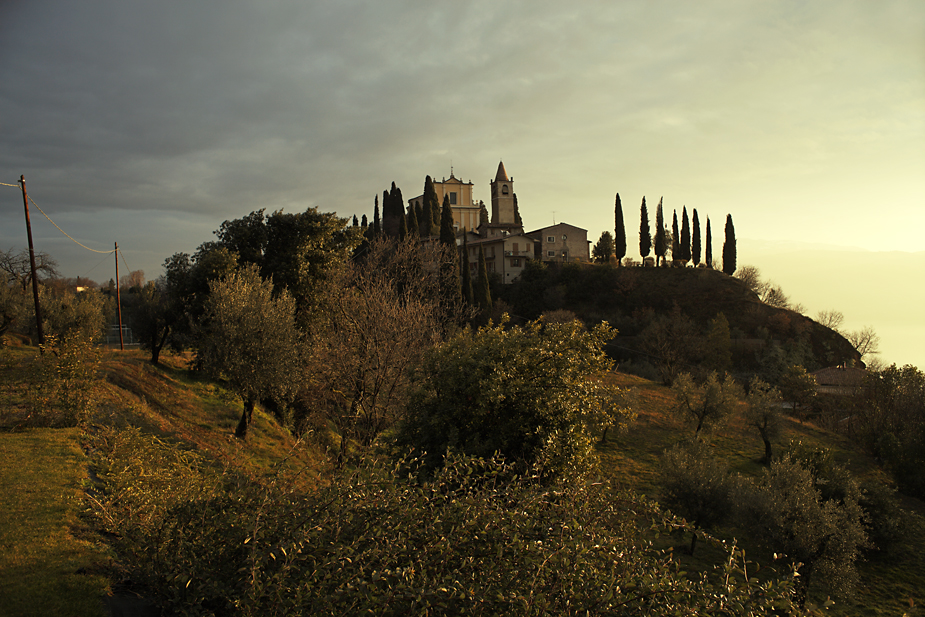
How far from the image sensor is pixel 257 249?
83.0 ft

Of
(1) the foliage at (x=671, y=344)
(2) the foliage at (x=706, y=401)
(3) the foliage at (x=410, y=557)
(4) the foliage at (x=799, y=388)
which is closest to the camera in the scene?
(3) the foliage at (x=410, y=557)

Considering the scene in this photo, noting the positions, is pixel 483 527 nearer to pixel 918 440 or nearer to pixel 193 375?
pixel 193 375

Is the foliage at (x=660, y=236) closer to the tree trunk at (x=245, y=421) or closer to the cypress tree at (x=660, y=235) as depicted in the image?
the cypress tree at (x=660, y=235)

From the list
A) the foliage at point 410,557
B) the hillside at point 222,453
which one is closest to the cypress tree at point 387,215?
the hillside at point 222,453

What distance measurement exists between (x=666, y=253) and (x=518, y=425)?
64.6 m

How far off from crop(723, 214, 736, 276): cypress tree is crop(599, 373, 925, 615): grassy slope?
3251cm

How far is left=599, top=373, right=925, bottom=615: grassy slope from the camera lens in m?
16.0

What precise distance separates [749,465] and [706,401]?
3.95 m

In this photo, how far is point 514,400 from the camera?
34.9ft

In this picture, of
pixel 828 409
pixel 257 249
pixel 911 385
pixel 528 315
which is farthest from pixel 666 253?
pixel 257 249

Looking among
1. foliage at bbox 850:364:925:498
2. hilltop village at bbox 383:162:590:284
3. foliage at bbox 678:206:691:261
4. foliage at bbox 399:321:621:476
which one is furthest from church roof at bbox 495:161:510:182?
foliage at bbox 399:321:621:476

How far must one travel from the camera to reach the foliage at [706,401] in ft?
92.7

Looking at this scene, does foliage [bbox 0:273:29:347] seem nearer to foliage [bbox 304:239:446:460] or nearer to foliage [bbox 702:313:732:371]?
foliage [bbox 304:239:446:460]

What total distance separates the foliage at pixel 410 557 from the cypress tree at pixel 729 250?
69.8m
